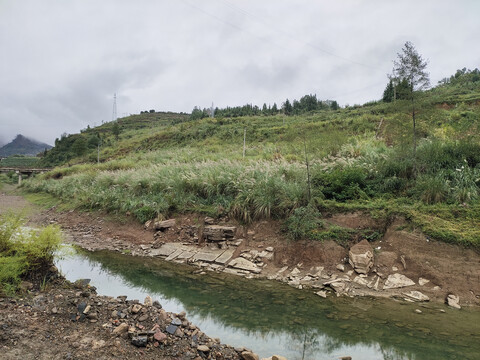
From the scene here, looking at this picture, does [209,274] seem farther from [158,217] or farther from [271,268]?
[158,217]

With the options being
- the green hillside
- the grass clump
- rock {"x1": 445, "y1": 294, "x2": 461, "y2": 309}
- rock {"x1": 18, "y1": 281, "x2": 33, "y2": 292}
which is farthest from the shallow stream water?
the green hillside

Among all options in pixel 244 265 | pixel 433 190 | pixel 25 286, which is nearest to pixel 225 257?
pixel 244 265

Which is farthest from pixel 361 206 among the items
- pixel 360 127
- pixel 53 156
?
pixel 53 156

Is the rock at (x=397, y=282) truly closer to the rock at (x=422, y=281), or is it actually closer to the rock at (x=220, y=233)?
the rock at (x=422, y=281)

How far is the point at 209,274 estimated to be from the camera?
7.49 m

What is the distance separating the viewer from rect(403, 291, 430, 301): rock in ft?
19.1

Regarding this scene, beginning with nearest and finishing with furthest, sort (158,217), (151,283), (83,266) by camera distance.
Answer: (151,283) < (83,266) < (158,217)

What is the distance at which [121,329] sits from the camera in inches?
148

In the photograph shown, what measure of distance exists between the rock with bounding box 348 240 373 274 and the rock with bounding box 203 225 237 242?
3699mm

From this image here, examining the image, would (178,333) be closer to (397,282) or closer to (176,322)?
(176,322)

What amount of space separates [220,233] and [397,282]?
515cm

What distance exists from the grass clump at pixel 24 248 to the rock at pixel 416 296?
703 cm

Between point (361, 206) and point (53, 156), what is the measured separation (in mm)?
80893

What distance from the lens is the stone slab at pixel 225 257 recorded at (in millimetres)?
8156
